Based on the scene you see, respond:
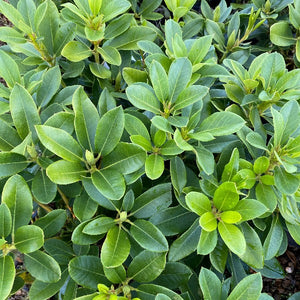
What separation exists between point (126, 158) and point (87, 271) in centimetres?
36

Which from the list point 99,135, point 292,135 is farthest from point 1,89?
point 292,135

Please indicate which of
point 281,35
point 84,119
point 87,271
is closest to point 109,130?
point 84,119

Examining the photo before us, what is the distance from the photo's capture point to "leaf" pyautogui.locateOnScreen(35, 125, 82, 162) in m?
0.86

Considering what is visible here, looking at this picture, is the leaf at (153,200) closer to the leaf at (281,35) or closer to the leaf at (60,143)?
the leaf at (60,143)

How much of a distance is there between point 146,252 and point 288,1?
132cm

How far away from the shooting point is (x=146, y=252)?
38.1 inches

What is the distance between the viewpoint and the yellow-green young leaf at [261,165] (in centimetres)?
96

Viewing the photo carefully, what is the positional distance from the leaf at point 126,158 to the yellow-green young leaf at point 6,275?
0.36m

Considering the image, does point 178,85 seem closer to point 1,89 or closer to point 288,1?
point 1,89

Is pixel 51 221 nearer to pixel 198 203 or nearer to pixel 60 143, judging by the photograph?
pixel 60 143

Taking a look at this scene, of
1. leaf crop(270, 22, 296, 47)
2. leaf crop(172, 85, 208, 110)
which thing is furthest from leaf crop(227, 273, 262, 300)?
leaf crop(270, 22, 296, 47)

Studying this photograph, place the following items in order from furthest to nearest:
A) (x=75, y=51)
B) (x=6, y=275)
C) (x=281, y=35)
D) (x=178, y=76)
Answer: (x=281, y=35), (x=75, y=51), (x=178, y=76), (x=6, y=275)

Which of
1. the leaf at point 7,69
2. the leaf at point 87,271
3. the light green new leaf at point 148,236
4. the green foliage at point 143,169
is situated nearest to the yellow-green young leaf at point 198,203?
the green foliage at point 143,169

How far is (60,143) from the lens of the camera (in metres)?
0.89
